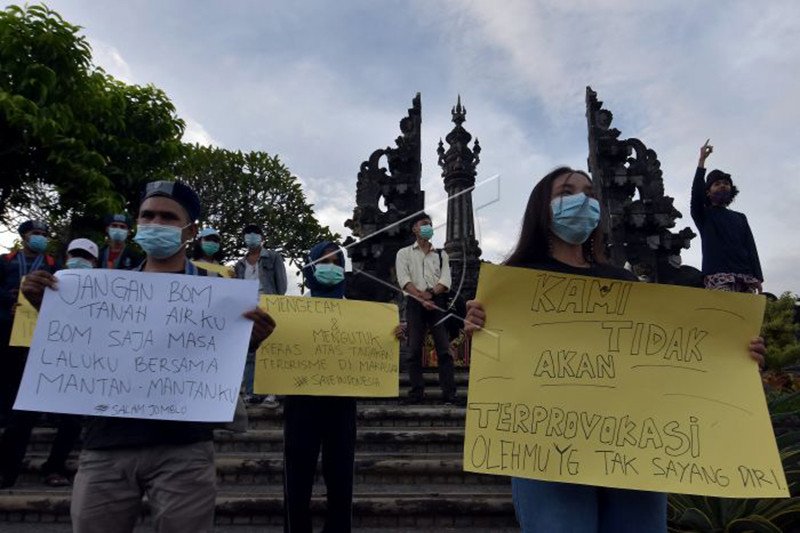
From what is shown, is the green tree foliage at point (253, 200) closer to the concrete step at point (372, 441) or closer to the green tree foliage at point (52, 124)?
the green tree foliage at point (52, 124)

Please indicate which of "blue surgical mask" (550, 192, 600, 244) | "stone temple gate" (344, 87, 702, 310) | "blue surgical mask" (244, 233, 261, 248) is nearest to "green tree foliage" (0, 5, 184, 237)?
"stone temple gate" (344, 87, 702, 310)

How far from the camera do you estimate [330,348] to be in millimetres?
3537

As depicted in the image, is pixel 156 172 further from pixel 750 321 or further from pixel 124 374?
pixel 750 321

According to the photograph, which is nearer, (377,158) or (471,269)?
(377,158)

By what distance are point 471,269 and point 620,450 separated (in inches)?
468

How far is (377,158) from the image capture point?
470 inches

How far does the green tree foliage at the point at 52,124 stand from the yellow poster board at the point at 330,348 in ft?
29.5

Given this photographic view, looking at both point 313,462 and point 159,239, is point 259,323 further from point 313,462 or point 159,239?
point 313,462

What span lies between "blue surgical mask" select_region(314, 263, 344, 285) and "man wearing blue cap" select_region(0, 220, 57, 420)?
2.72 meters

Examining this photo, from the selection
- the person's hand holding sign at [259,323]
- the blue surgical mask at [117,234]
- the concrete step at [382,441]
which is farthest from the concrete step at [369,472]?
the person's hand holding sign at [259,323]

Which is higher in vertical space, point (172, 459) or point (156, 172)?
point (156, 172)

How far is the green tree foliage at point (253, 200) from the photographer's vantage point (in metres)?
28.9

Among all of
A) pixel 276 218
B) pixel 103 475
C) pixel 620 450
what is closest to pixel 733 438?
pixel 620 450

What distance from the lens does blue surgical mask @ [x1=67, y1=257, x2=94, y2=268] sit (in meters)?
3.98
